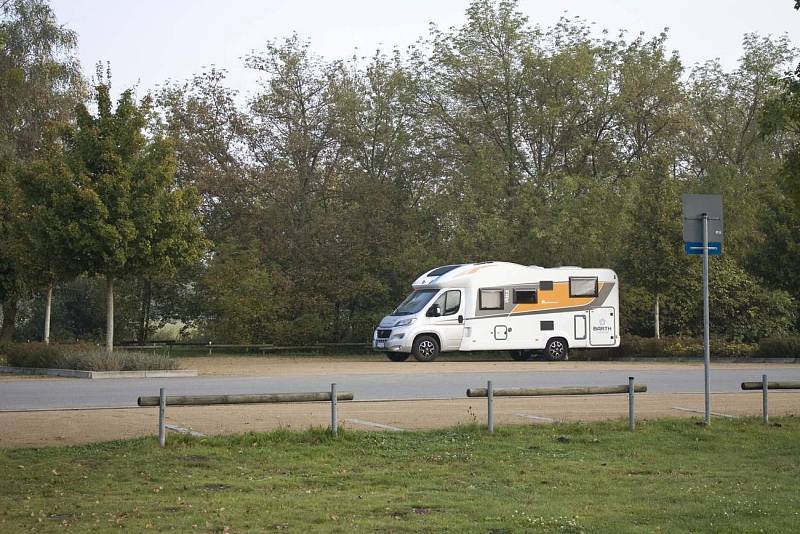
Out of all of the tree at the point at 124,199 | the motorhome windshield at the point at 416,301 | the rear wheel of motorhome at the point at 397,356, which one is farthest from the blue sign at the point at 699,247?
the rear wheel of motorhome at the point at 397,356

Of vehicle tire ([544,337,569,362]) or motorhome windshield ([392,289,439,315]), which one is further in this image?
vehicle tire ([544,337,569,362])

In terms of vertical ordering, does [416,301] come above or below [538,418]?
above

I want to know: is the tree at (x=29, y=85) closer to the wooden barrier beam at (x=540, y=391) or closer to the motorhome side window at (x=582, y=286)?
the motorhome side window at (x=582, y=286)

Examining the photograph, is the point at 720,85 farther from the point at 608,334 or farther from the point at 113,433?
the point at 113,433

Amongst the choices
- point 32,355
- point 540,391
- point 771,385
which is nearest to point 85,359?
point 32,355

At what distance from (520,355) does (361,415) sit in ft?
72.2

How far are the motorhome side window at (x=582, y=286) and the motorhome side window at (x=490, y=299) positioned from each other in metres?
2.56

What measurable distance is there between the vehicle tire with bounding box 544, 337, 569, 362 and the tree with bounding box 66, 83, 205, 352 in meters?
12.2

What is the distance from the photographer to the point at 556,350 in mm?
36125

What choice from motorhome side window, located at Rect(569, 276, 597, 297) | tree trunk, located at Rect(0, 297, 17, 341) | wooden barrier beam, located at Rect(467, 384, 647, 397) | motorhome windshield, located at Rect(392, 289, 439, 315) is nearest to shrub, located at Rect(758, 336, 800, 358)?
motorhome side window, located at Rect(569, 276, 597, 297)

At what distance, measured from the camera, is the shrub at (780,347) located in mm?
33875

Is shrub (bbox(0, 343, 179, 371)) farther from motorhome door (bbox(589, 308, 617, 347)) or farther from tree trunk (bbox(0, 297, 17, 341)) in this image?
motorhome door (bbox(589, 308, 617, 347))

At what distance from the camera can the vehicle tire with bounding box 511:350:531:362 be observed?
3744cm

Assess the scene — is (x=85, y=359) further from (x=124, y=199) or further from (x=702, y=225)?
(x=702, y=225)
